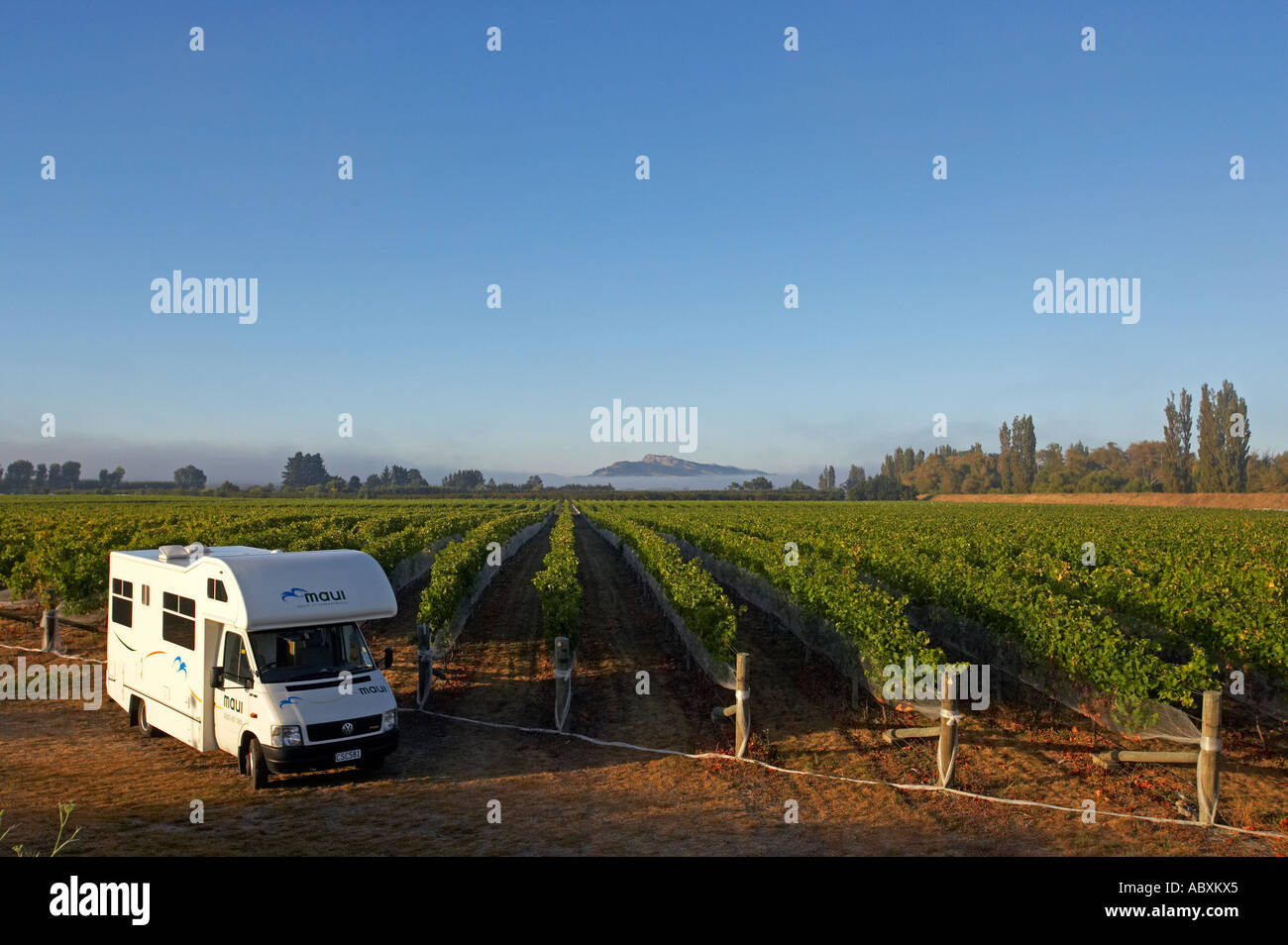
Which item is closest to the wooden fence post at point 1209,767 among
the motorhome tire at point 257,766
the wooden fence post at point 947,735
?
the wooden fence post at point 947,735

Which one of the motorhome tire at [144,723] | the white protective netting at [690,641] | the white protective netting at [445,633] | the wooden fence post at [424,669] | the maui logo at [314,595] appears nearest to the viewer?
the maui logo at [314,595]

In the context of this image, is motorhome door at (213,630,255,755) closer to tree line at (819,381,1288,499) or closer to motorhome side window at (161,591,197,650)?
motorhome side window at (161,591,197,650)

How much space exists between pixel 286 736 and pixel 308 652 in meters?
1.41

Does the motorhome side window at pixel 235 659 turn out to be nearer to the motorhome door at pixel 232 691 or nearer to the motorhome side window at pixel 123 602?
the motorhome door at pixel 232 691

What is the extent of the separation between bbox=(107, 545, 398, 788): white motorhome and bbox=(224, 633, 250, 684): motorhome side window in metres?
0.02

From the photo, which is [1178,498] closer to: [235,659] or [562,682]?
[562,682]

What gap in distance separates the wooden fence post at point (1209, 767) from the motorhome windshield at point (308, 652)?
11196mm

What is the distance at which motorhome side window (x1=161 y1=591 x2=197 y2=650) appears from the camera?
11.7 metres

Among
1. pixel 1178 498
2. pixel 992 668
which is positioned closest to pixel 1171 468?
pixel 1178 498

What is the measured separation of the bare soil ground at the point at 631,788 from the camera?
8.94 m

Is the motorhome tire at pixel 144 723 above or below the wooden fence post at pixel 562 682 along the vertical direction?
below

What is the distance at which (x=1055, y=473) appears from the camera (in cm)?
15088

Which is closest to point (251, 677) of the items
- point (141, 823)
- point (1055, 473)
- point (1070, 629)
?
point (141, 823)
